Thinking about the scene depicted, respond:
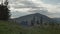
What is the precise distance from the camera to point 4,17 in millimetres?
40000

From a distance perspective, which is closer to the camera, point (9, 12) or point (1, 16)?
point (1, 16)

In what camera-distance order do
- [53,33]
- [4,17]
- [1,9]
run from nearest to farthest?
1. [53,33]
2. [4,17]
3. [1,9]

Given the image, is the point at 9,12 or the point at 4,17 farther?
the point at 9,12

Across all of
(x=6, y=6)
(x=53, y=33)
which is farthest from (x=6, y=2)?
(x=53, y=33)

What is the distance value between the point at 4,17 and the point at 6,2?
536 centimetres

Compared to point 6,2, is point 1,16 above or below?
below

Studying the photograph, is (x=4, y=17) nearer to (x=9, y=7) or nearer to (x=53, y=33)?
(x=9, y=7)

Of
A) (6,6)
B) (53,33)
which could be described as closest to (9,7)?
(6,6)

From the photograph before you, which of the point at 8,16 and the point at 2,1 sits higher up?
the point at 2,1

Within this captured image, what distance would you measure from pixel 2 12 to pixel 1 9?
4.82ft

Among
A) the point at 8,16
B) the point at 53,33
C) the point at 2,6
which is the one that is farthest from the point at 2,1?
→ the point at 53,33

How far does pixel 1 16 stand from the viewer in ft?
132

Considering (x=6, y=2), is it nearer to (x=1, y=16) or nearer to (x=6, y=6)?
(x=6, y=6)

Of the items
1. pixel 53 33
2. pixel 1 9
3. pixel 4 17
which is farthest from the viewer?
pixel 1 9
